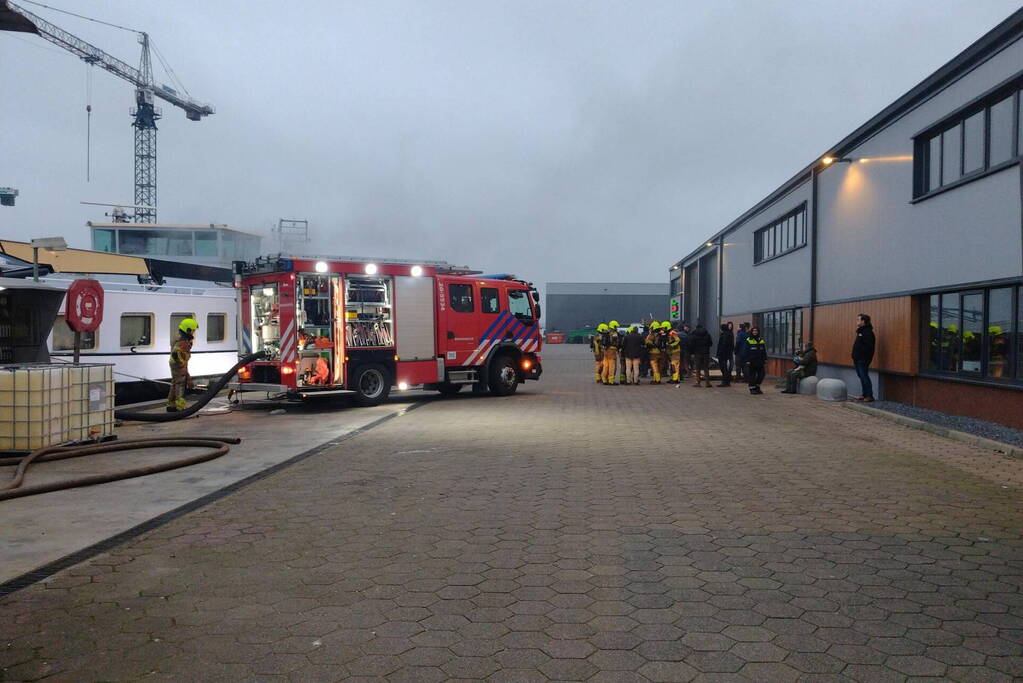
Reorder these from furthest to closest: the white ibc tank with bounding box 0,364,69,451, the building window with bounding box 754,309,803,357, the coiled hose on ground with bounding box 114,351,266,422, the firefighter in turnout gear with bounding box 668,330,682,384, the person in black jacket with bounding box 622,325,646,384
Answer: the firefighter in turnout gear with bounding box 668,330,682,384 → the person in black jacket with bounding box 622,325,646,384 → the building window with bounding box 754,309,803,357 → the coiled hose on ground with bounding box 114,351,266,422 → the white ibc tank with bounding box 0,364,69,451

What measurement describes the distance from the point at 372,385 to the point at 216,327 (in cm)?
531

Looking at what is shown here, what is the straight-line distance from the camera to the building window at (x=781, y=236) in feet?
69.0

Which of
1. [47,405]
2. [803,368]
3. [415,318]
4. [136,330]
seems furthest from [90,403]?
[803,368]

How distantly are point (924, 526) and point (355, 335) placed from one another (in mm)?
10908

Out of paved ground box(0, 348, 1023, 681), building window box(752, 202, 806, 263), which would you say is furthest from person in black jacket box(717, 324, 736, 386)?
paved ground box(0, 348, 1023, 681)

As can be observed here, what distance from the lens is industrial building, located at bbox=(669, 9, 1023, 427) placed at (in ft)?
36.2

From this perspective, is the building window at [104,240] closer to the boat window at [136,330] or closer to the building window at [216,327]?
the building window at [216,327]

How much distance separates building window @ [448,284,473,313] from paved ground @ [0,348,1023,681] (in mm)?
8183

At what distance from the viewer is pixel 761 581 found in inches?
177

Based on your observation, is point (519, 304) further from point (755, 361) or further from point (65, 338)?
point (65, 338)

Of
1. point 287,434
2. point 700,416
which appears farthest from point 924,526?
point 287,434

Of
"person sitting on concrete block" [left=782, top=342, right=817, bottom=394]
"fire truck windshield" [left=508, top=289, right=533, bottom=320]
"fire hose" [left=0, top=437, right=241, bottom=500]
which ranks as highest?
"fire truck windshield" [left=508, top=289, right=533, bottom=320]

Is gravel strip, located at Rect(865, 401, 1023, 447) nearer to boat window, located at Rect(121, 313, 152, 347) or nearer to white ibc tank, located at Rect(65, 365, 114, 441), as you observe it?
white ibc tank, located at Rect(65, 365, 114, 441)

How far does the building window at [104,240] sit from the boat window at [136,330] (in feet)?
32.8
